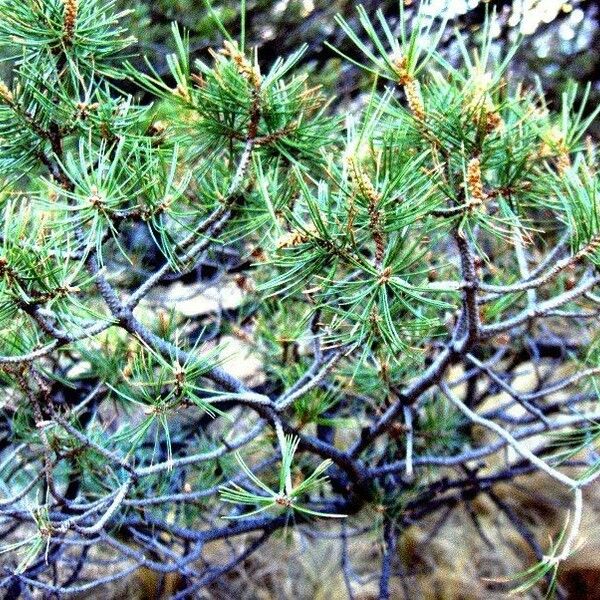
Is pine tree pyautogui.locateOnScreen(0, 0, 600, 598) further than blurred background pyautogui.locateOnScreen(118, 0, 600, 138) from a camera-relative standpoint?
No

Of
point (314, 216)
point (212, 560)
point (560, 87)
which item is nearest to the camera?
point (314, 216)

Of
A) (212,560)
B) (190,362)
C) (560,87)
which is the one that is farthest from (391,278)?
(560,87)

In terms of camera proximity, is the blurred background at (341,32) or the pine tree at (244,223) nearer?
the pine tree at (244,223)

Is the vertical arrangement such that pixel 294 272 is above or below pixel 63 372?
above

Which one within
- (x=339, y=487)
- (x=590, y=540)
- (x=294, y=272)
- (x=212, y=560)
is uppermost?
(x=294, y=272)

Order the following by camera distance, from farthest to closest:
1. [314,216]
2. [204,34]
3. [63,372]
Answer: [204,34]
[63,372]
[314,216]

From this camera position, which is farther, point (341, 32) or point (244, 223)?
point (341, 32)

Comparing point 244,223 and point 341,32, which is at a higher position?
point 341,32

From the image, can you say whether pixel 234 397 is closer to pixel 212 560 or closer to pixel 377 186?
pixel 377 186

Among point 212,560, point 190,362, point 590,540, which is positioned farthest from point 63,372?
point 590,540

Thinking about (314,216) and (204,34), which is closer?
(314,216)
